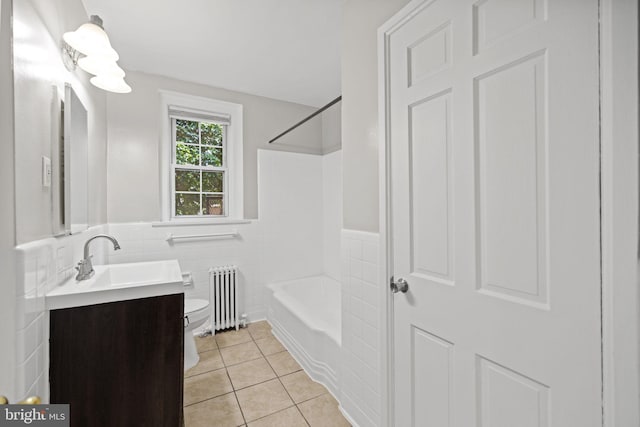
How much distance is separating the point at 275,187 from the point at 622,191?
2.75 m

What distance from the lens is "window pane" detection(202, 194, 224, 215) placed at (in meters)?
2.88

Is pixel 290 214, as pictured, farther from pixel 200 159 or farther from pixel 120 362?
pixel 120 362

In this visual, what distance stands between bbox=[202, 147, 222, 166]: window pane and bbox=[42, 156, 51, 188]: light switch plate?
181 centimetres

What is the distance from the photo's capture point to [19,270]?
0.84 meters

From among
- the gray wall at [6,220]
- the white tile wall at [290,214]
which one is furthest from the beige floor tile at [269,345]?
the gray wall at [6,220]

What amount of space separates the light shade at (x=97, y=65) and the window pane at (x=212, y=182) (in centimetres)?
152

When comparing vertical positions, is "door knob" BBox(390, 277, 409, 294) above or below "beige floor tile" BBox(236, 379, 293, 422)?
above

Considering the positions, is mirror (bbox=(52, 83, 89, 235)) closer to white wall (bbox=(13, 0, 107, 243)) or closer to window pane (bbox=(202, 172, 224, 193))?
white wall (bbox=(13, 0, 107, 243))

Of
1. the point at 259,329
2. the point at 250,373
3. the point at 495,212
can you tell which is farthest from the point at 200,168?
the point at 495,212

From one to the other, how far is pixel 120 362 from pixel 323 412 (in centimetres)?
116

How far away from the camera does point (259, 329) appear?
2801 millimetres

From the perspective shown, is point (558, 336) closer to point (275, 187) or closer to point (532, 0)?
point (532, 0)

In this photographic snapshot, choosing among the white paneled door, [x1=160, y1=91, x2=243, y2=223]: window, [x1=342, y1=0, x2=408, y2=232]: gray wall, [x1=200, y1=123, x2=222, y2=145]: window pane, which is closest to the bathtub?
the white paneled door

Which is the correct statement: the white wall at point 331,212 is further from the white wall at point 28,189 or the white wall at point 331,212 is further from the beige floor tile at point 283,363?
the white wall at point 28,189
